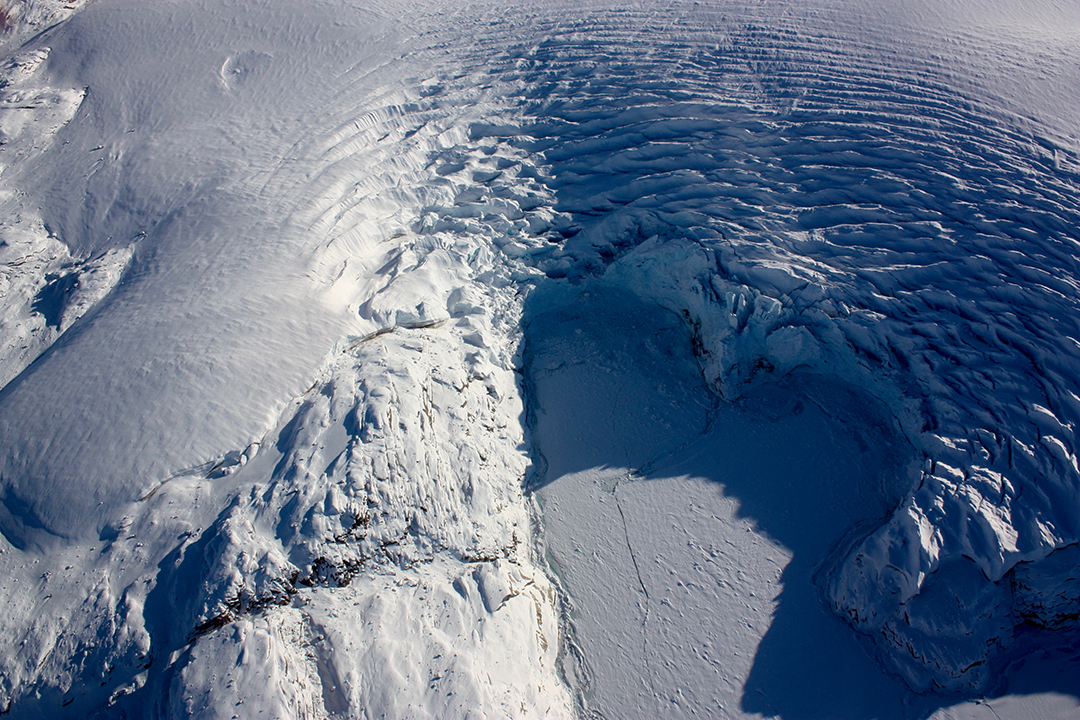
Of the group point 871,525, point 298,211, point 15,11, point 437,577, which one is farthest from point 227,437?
point 15,11

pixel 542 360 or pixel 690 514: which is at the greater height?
pixel 542 360

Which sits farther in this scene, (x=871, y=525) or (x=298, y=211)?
(x=298, y=211)

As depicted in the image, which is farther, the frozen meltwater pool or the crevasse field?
the frozen meltwater pool

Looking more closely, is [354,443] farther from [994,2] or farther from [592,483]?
[994,2]

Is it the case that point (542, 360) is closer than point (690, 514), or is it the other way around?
point (690, 514)
